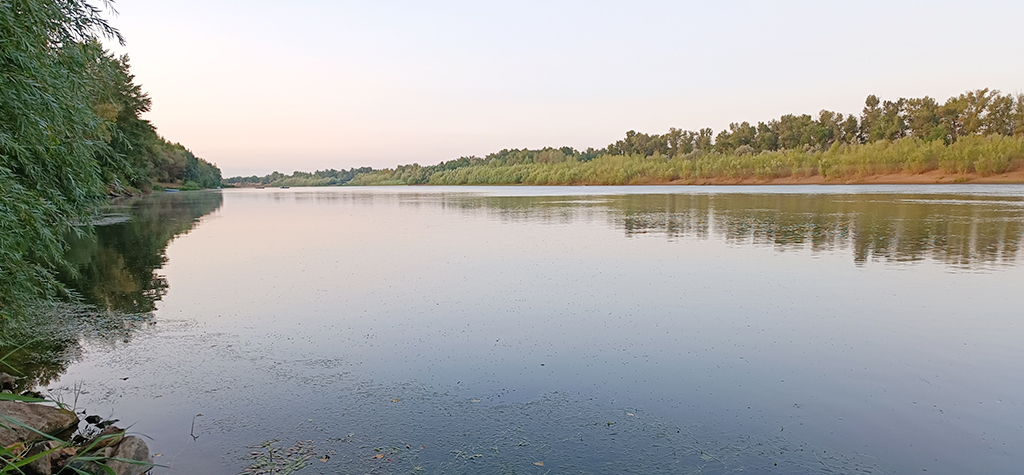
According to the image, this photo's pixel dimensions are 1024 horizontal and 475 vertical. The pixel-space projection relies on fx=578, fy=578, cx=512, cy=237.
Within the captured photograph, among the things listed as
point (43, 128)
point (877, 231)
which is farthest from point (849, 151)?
point (43, 128)

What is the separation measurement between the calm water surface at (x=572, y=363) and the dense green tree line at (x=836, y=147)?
87.4 m

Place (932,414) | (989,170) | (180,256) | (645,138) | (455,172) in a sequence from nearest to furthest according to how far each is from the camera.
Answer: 1. (932,414)
2. (180,256)
3. (989,170)
4. (645,138)
5. (455,172)

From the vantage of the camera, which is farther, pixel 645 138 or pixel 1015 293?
pixel 645 138

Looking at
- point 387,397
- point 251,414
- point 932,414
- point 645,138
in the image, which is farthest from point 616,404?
point 645,138

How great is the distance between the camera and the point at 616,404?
582 cm

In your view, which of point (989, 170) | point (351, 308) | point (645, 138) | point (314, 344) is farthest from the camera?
point (645, 138)

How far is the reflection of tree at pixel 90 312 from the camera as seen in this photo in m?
6.89

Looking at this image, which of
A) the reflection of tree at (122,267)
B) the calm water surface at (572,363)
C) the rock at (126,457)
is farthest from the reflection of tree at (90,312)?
the rock at (126,457)

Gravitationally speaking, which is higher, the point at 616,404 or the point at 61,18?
the point at 61,18

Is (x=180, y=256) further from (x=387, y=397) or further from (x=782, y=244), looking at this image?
(x=782, y=244)

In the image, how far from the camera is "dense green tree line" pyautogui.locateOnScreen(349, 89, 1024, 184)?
85562mm

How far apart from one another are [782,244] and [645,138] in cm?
15109

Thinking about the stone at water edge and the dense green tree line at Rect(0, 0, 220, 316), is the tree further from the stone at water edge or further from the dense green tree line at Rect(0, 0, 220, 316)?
the stone at water edge

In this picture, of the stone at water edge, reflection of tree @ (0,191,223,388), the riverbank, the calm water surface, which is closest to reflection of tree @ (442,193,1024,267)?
the calm water surface
